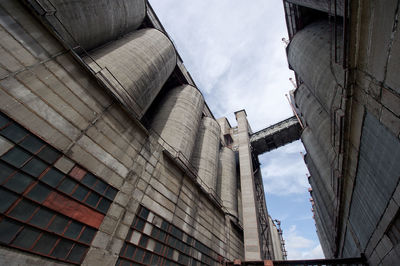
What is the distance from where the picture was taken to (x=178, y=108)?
17484mm

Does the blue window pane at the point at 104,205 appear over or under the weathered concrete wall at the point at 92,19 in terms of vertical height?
under

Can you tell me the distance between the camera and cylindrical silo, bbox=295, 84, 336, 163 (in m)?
12.8

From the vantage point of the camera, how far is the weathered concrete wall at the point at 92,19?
8421 mm

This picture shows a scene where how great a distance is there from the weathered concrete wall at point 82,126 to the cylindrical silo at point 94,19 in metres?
1.67

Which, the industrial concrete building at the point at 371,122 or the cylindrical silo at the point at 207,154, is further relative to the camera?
the cylindrical silo at the point at 207,154

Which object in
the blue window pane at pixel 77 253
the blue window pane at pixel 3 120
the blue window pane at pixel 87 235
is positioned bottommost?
the blue window pane at pixel 77 253

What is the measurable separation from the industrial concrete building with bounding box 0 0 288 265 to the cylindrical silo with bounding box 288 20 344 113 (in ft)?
33.3

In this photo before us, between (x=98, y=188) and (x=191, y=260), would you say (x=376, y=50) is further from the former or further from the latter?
(x=191, y=260)

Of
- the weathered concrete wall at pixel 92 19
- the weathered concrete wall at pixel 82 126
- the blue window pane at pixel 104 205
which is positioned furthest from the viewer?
the weathered concrete wall at pixel 92 19

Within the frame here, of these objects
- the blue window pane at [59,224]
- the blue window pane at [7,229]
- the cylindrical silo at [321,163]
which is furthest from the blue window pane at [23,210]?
the cylindrical silo at [321,163]

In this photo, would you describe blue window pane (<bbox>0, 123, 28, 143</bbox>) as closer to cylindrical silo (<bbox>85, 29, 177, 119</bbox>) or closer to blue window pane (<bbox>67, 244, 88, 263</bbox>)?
blue window pane (<bbox>67, 244, 88, 263</bbox>)

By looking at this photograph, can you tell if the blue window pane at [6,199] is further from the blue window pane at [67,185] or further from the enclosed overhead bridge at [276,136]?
the enclosed overhead bridge at [276,136]

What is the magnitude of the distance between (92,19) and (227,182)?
20.4 m

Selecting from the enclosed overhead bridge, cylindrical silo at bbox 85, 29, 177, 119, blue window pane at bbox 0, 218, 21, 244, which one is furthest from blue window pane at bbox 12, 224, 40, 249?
the enclosed overhead bridge
